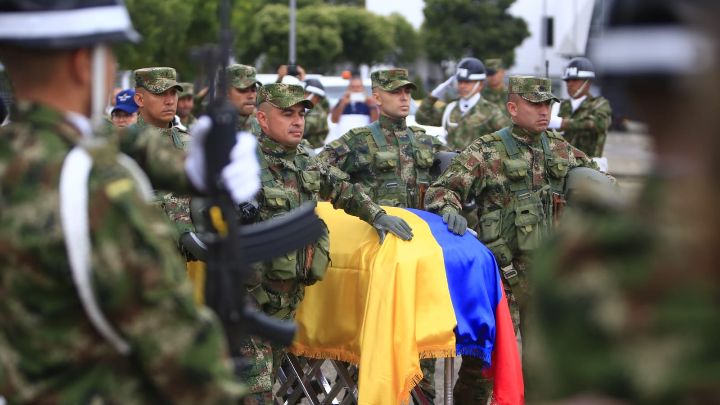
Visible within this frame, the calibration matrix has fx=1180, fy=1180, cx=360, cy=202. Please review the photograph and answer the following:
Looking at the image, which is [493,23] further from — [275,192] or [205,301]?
[205,301]

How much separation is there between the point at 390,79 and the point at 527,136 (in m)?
1.15

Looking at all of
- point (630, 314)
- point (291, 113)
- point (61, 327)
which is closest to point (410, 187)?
point (291, 113)

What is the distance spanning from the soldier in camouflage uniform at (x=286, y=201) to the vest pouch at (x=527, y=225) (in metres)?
1.09

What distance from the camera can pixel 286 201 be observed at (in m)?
6.53

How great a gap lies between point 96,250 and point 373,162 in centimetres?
546

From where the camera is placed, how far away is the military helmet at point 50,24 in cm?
271

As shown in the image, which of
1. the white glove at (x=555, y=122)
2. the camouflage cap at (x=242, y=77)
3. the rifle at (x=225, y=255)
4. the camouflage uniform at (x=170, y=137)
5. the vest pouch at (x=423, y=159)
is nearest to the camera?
the rifle at (x=225, y=255)

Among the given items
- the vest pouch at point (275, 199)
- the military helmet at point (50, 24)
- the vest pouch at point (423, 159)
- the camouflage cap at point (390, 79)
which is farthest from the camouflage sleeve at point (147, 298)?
the camouflage cap at point (390, 79)

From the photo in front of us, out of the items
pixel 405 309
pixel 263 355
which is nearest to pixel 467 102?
pixel 405 309

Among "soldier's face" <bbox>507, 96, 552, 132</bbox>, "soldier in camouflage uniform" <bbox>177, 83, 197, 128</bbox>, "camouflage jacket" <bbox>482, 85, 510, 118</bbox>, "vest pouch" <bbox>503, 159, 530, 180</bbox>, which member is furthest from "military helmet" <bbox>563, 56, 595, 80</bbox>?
"vest pouch" <bbox>503, 159, 530, 180</bbox>

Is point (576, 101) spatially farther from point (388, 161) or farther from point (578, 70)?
point (388, 161)

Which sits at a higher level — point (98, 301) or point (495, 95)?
point (98, 301)

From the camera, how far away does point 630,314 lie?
1.96 m

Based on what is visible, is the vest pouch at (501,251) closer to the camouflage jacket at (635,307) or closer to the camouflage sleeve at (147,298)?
the camouflage sleeve at (147,298)
